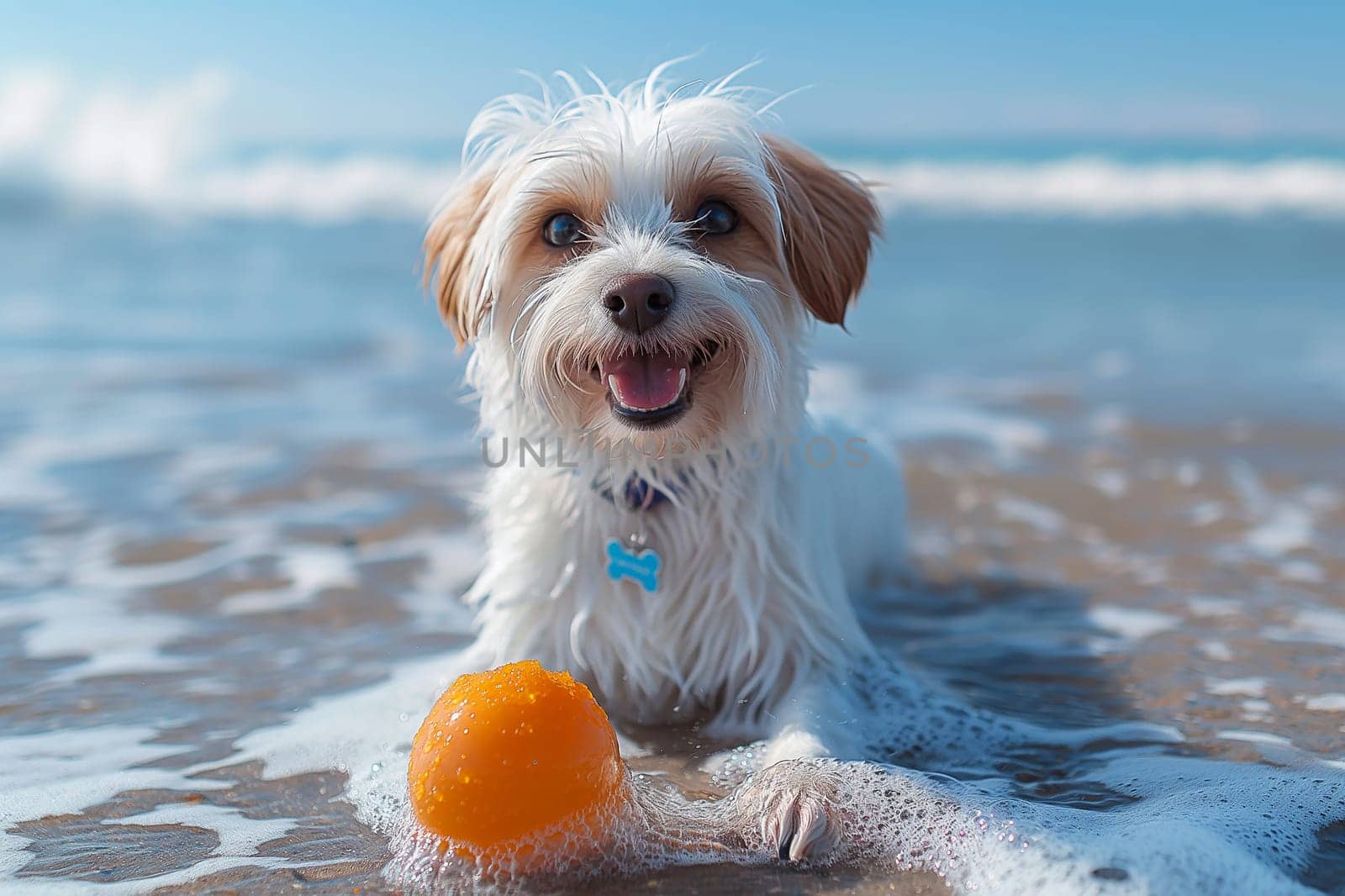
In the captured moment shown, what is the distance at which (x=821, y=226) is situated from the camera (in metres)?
3.36

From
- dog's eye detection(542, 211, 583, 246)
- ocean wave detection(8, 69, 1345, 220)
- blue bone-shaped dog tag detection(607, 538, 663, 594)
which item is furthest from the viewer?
ocean wave detection(8, 69, 1345, 220)

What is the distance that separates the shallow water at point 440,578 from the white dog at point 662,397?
322 mm

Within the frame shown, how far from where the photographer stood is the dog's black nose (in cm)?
283

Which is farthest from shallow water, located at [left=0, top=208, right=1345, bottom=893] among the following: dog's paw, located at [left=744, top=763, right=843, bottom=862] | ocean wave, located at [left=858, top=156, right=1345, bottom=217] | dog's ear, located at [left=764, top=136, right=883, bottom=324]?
ocean wave, located at [left=858, top=156, right=1345, bottom=217]

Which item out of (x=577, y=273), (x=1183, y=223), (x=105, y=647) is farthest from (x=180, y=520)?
(x=1183, y=223)

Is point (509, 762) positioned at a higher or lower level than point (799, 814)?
higher

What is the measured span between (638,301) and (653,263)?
11 cm

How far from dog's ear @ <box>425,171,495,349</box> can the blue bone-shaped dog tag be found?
72 cm

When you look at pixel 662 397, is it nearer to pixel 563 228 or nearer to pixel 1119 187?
pixel 563 228

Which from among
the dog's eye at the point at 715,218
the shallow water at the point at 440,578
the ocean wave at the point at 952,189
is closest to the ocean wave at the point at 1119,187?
the ocean wave at the point at 952,189

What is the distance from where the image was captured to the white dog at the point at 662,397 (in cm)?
305

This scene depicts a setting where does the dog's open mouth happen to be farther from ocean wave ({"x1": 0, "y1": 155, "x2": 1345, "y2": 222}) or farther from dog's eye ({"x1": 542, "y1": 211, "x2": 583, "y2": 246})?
ocean wave ({"x1": 0, "y1": 155, "x2": 1345, "y2": 222})

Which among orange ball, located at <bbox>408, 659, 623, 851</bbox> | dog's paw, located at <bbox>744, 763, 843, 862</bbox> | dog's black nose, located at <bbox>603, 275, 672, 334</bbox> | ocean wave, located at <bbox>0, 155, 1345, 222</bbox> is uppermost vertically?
ocean wave, located at <bbox>0, 155, 1345, 222</bbox>

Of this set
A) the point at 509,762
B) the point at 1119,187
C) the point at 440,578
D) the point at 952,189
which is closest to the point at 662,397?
the point at 509,762
